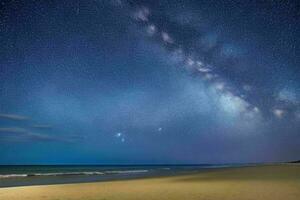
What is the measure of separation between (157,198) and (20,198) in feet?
21.0

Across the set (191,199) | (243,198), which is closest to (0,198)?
(191,199)

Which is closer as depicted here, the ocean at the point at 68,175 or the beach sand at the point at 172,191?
the beach sand at the point at 172,191

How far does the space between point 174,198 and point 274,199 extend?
13.0 feet

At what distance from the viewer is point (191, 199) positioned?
13.5 meters

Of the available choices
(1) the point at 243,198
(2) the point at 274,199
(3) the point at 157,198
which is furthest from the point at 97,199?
(2) the point at 274,199

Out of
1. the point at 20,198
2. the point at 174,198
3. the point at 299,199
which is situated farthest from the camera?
the point at 20,198

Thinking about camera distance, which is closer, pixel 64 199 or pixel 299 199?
pixel 299 199

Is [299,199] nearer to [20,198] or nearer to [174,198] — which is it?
[174,198]

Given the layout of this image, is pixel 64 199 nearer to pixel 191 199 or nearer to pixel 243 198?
pixel 191 199

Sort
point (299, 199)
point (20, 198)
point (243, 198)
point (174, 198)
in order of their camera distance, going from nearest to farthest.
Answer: point (299, 199) → point (243, 198) → point (174, 198) → point (20, 198)

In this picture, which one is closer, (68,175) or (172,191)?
(172,191)

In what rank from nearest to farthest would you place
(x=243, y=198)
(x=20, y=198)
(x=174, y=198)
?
(x=243, y=198)
(x=174, y=198)
(x=20, y=198)

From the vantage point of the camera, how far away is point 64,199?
47.5 ft

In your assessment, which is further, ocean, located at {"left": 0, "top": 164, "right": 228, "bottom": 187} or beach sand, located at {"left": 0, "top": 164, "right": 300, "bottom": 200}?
ocean, located at {"left": 0, "top": 164, "right": 228, "bottom": 187}
